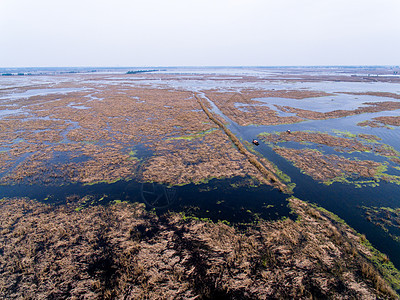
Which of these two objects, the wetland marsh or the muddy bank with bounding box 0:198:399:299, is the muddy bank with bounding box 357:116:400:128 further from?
the muddy bank with bounding box 0:198:399:299

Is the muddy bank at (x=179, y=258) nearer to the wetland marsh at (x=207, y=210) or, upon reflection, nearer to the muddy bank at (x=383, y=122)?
the wetland marsh at (x=207, y=210)

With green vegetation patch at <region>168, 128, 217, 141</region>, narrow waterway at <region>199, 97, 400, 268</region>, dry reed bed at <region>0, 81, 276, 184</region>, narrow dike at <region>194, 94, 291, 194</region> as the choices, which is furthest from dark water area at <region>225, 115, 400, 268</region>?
green vegetation patch at <region>168, 128, 217, 141</region>

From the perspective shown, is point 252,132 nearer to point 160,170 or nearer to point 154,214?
point 160,170

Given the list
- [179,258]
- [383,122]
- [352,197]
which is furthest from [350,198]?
[383,122]

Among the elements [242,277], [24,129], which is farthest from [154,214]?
[24,129]

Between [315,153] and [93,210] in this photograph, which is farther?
[315,153]

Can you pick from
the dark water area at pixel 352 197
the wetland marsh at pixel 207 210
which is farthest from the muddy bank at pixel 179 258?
the dark water area at pixel 352 197
